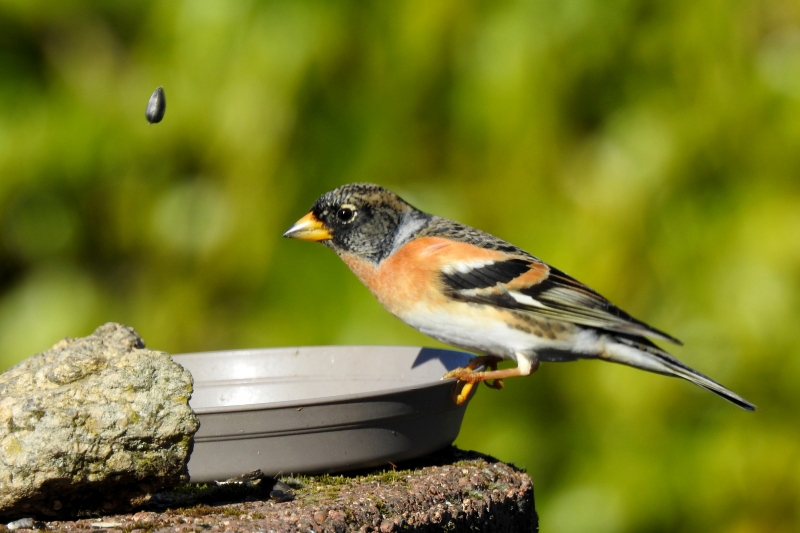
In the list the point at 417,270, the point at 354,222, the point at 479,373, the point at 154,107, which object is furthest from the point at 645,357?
the point at 154,107

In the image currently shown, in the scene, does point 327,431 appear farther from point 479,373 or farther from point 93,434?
point 479,373

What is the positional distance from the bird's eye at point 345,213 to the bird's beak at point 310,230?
77 millimetres

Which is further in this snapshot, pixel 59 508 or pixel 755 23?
pixel 755 23

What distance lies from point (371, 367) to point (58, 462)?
54.9 inches

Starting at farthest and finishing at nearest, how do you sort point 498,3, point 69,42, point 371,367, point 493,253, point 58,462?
point 69,42 → point 498,3 → point 493,253 → point 371,367 → point 58,462

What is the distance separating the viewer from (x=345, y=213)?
3.78 metres

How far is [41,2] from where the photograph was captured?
4.81 meters

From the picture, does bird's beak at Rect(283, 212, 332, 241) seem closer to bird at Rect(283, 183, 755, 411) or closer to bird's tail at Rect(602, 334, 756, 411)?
bird at Rect(283, 183, 755, 411)

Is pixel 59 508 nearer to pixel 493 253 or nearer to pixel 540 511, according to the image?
pixel 493 253

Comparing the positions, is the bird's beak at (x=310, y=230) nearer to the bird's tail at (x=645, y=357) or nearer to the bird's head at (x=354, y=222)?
the bird's head at (x=354, y=222)

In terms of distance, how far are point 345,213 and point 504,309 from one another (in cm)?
78

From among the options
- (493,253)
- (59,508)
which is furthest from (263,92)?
(59,508)

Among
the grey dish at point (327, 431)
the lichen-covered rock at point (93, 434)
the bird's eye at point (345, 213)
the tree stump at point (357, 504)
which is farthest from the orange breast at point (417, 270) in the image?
the lichen-covered rock at point (93, 434)

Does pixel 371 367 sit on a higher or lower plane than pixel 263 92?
lower
